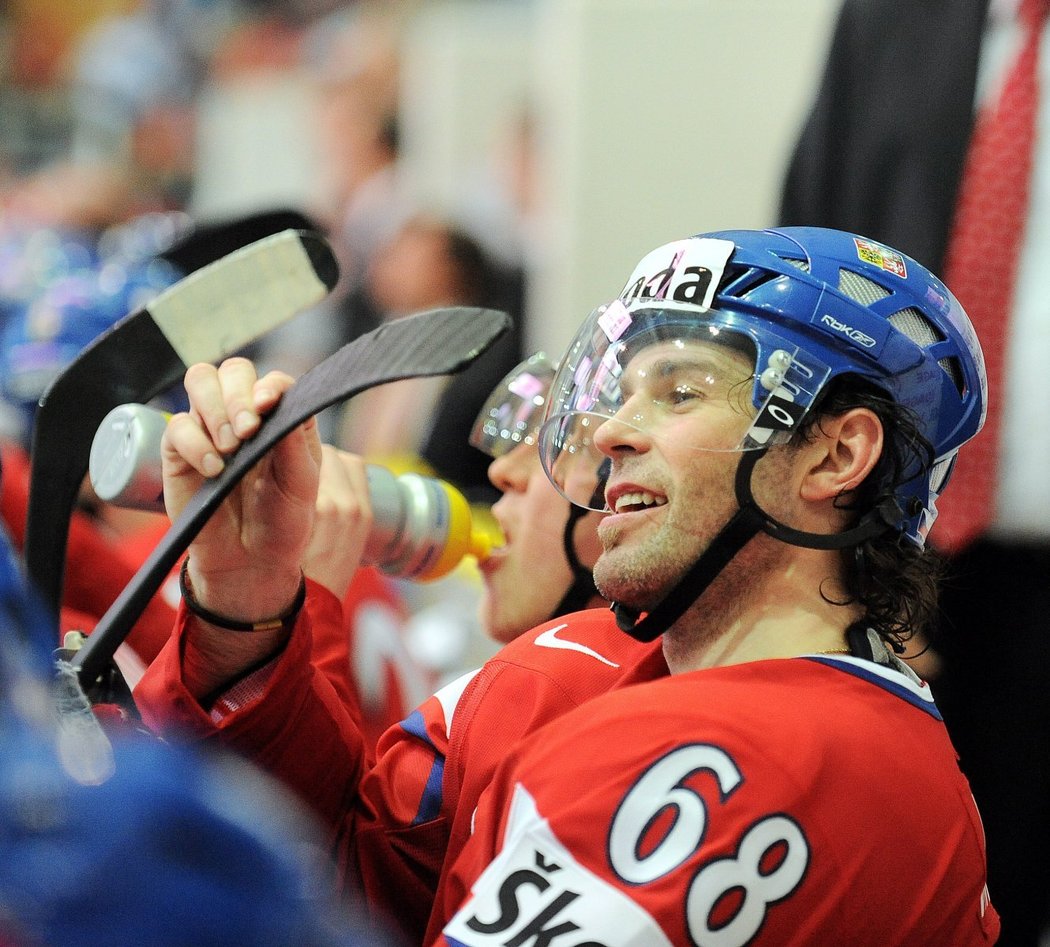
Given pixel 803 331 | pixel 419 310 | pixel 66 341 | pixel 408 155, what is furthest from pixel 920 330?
pixel 408 155

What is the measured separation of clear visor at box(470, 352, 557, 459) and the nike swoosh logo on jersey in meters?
0.38

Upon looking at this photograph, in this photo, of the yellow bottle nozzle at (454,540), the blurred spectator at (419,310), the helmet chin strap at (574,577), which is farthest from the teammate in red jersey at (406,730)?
the blurred spectator at (419,310)

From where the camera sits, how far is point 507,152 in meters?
6.60

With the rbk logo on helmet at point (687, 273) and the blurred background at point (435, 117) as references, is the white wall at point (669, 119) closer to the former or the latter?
the blurred background at point (435, 117)

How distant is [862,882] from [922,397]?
53 cm

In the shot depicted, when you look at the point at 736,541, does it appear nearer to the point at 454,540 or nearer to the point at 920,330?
the point at 920,330

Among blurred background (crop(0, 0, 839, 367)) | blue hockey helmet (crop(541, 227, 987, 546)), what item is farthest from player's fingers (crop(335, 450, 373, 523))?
blurred background (crop(0, 0, 839, 367))

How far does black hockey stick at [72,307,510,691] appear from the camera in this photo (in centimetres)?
147

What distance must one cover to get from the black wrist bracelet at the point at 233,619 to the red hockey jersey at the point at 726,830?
38 centimetres

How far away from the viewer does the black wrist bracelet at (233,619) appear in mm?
1812

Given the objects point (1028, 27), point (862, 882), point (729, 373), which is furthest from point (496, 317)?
point (1028, 27)

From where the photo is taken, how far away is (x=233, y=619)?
1.81 metres

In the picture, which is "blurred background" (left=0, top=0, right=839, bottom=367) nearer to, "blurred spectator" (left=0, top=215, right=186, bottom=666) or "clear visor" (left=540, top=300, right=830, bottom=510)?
"blurred spectator" (left=0, top=215, right=186, bottom=666)

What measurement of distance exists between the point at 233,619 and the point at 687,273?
2.00 feet
